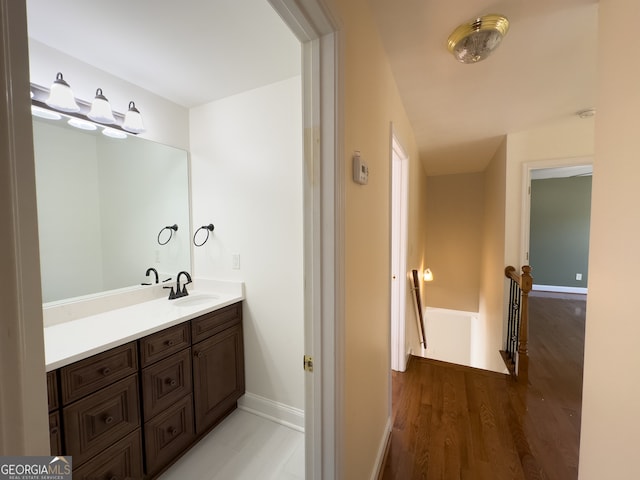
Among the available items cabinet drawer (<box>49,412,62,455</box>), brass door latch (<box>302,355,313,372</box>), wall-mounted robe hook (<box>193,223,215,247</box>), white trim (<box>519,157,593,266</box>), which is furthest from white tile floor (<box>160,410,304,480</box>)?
white trim (<box>519,157,593,266</box>)

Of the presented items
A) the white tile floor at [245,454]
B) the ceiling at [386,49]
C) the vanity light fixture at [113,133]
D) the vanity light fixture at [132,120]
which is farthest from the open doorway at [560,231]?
the vanity light fixture at [113,133]

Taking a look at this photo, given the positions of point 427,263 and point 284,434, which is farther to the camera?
point 427,263

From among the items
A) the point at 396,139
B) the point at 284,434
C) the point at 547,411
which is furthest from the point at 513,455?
the point at 396,139

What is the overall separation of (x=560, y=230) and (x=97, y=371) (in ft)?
25.9

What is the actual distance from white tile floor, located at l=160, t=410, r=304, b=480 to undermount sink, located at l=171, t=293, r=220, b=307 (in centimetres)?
95

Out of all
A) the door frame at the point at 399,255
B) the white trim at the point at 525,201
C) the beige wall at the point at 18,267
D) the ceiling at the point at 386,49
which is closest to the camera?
the beige wall at the point at 18,267

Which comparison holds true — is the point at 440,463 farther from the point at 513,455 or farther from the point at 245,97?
the point at 245,97

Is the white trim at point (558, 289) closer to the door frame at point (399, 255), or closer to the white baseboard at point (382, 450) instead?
the door frame at point (399, 255)

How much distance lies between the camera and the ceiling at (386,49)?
4.07ft

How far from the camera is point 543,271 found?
19.4ft

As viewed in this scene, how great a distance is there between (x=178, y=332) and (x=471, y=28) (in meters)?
2.39

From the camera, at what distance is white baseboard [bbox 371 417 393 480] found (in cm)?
144

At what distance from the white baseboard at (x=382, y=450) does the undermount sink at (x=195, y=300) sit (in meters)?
1.58
